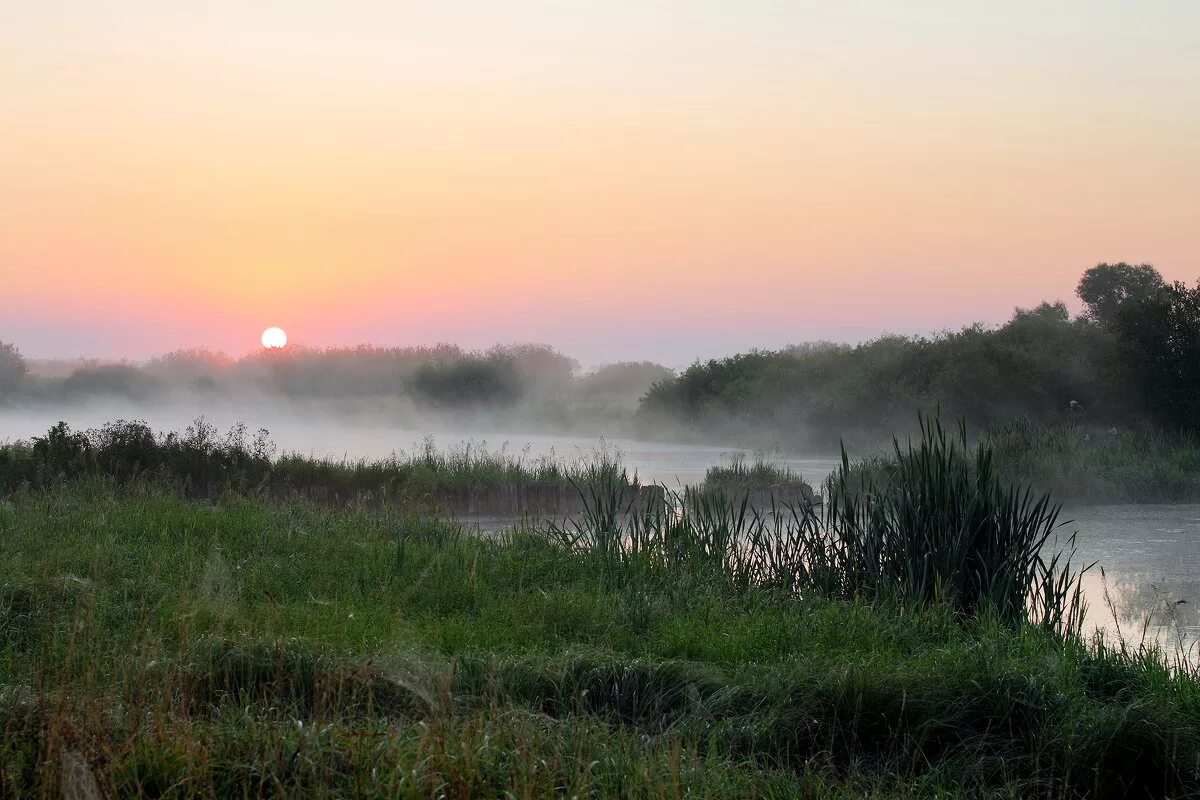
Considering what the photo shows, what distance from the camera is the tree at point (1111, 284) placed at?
151ft

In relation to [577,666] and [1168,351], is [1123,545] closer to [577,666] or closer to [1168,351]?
[577,666]

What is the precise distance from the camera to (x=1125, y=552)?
11500 mm

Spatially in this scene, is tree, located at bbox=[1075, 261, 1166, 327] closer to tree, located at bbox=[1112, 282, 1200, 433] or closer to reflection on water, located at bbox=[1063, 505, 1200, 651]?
tree, located at bbox=[1112, 282, 1200, 433]

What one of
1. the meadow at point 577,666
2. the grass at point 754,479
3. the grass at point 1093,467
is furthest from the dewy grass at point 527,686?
the grass at point 1093,467

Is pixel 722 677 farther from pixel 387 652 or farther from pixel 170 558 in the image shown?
pixel 170 558

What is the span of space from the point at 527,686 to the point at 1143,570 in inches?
298

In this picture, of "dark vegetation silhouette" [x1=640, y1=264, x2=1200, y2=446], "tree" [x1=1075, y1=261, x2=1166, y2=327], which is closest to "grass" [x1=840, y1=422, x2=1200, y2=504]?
"dark vegetation silhouette" [x1=640, y1=264, x2=1200, y2=446]

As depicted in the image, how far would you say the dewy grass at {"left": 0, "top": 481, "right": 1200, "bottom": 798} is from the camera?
3.46 m

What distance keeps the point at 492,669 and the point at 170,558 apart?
3581mm

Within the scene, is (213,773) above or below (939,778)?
above

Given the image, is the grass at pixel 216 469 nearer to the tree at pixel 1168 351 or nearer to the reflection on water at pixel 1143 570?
the reflection on water at pixel 1143 570

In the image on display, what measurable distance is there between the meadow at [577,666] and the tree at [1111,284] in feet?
139

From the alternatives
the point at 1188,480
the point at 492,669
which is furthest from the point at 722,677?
the point at 1188,480

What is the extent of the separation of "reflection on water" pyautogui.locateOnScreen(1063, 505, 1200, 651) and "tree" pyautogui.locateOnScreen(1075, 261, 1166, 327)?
3303 cm
